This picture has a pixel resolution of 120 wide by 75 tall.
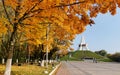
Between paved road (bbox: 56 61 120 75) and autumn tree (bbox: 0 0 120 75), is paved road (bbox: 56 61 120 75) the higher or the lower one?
the lower one

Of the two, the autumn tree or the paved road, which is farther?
the paved road

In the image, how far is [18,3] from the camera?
56.3 feet

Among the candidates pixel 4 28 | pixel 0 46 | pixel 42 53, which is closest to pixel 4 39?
pixel 0 46

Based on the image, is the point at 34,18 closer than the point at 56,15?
No

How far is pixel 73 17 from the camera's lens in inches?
655

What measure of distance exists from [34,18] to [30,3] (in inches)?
72.0

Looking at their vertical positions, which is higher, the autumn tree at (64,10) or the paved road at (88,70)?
the autumn tree at (64,10)

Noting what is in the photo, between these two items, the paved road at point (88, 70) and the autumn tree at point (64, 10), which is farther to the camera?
the paved road at point (88, 70)

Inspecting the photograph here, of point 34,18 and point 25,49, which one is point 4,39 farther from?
point 34,18

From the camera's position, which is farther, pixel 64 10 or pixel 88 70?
pixel 88 70

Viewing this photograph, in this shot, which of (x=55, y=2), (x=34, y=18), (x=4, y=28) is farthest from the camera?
(x=4, y=28)

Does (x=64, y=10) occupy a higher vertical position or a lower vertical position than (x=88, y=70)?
higher

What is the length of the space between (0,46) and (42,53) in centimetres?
895

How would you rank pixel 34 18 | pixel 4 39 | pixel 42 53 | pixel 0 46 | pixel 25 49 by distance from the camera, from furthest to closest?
1. pixel 25 49
2. pixel 42 53
3. pixel 0 46
4. pixel 4 39
5. pixel 34 18
